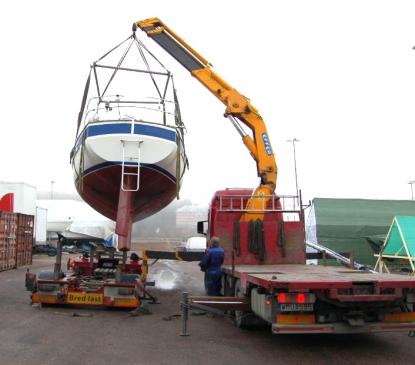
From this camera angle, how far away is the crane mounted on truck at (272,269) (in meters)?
5.96

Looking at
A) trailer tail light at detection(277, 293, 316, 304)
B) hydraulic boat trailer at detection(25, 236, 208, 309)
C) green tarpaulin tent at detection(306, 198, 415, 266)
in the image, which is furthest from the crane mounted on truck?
green tarpaulin tent at detection(306, 198, 415, 266)

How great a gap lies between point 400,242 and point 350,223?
19.7 ft

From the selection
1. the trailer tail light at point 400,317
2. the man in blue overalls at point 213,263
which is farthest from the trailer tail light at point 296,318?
the man in blue overalls at point 213,263

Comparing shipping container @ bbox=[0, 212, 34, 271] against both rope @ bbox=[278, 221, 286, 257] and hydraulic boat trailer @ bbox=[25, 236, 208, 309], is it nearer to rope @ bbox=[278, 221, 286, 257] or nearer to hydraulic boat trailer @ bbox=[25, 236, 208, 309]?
hydraulic boat trailer @ bbox=[25, 236, 208, 309]

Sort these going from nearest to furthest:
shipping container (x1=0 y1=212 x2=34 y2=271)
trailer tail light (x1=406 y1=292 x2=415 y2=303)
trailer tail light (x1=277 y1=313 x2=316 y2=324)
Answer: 1. trailer tail light (x1=277 y1=313 x2=316 y2=324)
2. trailer tail light (x1=406 y1=292 x2=415 y2=303)
3. shipping container (x1=0 y1=212 x2=34 y2=271)

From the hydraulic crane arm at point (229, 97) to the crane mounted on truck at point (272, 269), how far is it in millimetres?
25

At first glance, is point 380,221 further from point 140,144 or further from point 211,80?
point 140,144

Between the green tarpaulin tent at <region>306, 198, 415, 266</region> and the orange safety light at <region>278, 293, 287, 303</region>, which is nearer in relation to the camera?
the orange safety light at <region>278, 293, 287, 303</region>

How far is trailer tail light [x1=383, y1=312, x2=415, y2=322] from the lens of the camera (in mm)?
6367

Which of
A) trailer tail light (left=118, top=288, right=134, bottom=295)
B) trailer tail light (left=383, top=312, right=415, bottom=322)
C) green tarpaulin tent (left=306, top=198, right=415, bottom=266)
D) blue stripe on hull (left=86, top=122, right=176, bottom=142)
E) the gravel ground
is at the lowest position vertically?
the gravel ground

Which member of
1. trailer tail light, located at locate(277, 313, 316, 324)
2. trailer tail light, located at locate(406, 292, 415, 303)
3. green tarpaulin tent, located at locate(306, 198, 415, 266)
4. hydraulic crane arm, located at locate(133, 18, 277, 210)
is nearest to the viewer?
trailer tail light, located at locate(277, 313, 316, 324)

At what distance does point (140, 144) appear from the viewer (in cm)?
998

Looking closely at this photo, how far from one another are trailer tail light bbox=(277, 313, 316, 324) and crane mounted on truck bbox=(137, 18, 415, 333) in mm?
12

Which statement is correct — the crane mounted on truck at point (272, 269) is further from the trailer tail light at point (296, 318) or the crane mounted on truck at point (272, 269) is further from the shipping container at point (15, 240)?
the shipping container at point (15, 240)
